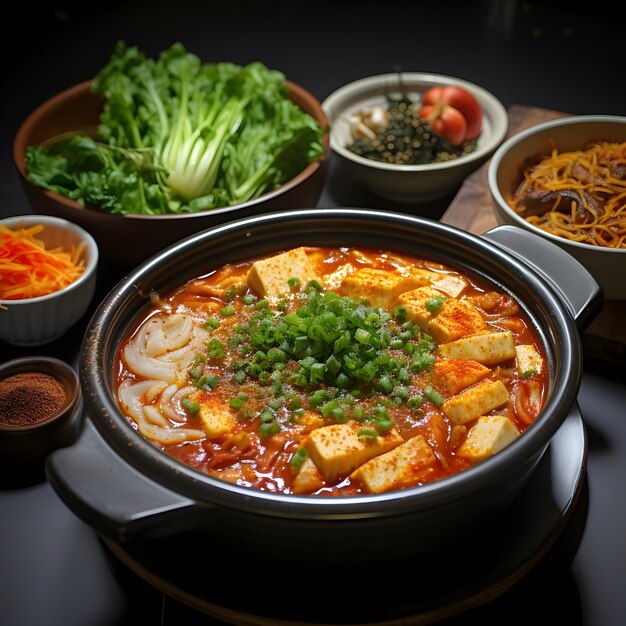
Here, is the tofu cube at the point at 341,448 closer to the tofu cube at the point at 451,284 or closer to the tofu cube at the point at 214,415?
the tofu cube at the point at 214,415

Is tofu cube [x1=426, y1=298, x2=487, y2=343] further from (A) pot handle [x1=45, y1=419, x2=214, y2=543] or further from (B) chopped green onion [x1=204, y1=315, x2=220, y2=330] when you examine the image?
(A) pot handle [x1=45, y1=419, x2=214, y2=543]

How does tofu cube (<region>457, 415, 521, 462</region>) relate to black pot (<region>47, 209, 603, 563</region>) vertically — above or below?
below

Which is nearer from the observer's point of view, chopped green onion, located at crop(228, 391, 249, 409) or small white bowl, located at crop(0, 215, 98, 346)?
chopped green onion, located at crop(228, 391, 249, 409)

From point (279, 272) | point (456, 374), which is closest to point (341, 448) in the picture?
point (456, 374)

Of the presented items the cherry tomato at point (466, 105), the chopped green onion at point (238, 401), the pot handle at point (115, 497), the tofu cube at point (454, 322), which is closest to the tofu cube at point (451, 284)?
the tofu cube at point (454, 322)

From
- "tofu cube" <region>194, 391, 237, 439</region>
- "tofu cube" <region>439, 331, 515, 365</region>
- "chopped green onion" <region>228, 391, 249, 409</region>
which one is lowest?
"tofu cube" <region>194, 391, 237, 439</region>

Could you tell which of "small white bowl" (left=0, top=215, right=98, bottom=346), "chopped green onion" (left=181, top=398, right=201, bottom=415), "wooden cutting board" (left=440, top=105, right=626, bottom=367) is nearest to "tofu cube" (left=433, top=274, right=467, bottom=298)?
"wooden cutting board" (left=440, top=105, right=626, bottom=367)
